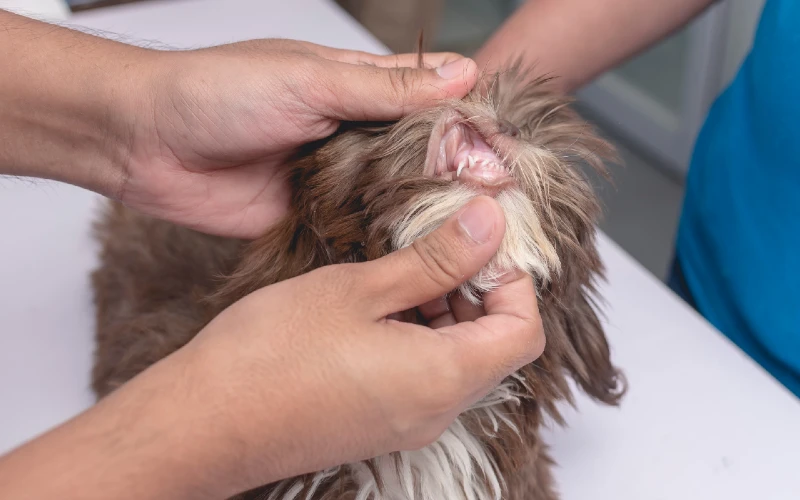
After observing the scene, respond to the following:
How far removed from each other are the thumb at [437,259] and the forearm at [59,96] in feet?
1.96

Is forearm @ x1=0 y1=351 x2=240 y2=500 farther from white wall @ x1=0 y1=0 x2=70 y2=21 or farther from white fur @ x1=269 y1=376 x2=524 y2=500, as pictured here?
white wall @ x1=0 y1=0 x2=70 y2=21

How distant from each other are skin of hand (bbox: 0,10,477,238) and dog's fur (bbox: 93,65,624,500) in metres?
0.07

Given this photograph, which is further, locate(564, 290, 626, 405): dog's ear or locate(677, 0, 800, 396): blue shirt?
locate(677, 0, 800, 396): blue shirt

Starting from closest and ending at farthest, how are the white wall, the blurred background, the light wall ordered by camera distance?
the white wall < the light wall < the blurred background

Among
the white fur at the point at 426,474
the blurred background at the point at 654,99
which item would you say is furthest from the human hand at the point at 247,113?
the blurred background at the point at 654,99

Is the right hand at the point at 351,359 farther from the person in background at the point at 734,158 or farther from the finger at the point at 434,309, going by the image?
the person in background at the point at 734,158

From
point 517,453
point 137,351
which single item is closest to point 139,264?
point 137,351

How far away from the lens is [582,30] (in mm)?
1527

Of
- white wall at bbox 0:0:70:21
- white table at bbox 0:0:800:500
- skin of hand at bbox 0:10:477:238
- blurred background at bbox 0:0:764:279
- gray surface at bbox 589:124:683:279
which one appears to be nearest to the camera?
skin of hand at bbox 0:10:477:238

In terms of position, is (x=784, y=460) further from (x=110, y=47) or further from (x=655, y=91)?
(x=655, y=91)

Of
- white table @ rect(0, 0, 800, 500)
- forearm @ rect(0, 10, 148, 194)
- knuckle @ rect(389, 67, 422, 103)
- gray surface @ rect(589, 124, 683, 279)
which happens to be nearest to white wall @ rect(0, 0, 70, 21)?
white table @ rect(0, 0, 800, 500)

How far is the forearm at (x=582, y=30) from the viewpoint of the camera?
1.51 meters

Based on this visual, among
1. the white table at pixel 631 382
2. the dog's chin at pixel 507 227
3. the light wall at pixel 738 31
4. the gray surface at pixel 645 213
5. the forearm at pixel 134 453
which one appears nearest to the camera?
the forearm at pixel 134 453

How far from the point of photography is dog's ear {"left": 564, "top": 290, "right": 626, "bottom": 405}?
1066 millimetres
